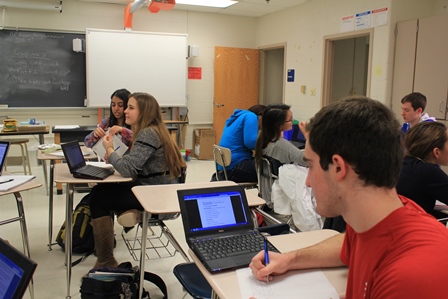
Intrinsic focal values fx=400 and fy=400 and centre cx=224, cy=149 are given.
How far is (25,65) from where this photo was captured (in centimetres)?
589

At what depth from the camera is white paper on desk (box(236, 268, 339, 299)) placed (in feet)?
3.64

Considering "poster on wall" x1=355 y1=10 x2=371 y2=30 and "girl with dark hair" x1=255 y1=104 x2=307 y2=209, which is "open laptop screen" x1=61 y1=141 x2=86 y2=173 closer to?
"girl with dark hair" x1=255 y1=104 x2=307 y2=209

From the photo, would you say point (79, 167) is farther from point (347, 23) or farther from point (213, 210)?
point (347, 23)

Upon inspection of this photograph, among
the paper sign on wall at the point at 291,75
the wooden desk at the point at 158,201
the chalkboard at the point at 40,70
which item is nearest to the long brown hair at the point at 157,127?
the wooden desk at the point at 158,201

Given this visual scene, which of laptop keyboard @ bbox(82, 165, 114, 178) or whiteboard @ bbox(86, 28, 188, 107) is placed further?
whiteboard @ bbox(86, 28, 188, 107)

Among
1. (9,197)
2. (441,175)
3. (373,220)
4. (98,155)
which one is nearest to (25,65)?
(9,197)

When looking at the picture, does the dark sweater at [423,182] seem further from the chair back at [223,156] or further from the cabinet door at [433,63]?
the cabinet door at [433,63]

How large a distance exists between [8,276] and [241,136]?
307 centimetres

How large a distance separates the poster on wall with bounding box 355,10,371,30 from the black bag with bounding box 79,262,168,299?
4253 millimetres

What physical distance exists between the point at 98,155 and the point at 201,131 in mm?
4102

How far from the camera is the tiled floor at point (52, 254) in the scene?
2607 mm

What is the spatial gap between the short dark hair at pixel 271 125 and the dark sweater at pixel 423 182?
4.07 ft

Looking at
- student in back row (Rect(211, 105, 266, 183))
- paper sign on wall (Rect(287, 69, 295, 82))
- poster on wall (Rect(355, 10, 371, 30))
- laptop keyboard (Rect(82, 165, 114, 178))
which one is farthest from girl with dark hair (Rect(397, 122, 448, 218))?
paper sign on wall (Rect(287, 69, 295, 82))

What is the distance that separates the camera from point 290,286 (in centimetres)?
115
